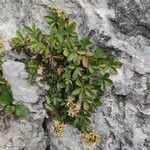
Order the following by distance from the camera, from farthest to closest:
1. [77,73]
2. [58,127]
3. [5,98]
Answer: [58,127] → [5,98] → [77,73]

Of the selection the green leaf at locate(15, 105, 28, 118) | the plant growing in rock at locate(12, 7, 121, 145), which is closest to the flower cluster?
the plant growing in rock at locate(12, 7, 121, 145)

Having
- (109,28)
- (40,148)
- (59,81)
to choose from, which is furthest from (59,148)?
(109,28)

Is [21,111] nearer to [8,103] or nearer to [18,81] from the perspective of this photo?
[8,103]

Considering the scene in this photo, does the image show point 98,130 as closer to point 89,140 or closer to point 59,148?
point 89,140

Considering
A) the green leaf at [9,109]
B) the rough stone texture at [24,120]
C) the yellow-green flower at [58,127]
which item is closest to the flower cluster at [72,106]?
the yellow-green flower at [58,127]

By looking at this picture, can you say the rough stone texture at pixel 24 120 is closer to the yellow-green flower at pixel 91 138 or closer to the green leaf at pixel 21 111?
the green leaf at pixel 21 111

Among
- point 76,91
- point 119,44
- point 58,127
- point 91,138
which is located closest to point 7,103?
point 58,127

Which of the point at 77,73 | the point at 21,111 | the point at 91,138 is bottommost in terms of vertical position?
the point at 91,138
